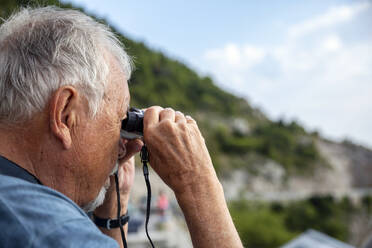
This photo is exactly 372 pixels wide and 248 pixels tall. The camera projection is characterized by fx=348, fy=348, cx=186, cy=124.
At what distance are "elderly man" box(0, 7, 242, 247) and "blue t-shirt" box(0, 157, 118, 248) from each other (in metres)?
0.03

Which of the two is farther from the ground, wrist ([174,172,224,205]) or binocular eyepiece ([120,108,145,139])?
binocular eyepiece ([120,108,145,139])

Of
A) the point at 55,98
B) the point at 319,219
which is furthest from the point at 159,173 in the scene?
the point at 319,219

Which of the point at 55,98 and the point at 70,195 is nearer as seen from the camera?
the point at 55,98

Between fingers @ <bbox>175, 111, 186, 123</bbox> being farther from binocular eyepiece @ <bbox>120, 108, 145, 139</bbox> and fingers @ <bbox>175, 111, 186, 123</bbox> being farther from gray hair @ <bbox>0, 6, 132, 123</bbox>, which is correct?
gray hair @ <bbox>0, 6, 132, 123</bbox>

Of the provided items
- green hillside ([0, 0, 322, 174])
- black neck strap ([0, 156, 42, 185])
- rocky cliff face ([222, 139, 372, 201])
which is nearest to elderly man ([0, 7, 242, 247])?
black neck strap ([0, 156, 42, 185])

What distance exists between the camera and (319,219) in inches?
1318

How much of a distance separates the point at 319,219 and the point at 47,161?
118 ft

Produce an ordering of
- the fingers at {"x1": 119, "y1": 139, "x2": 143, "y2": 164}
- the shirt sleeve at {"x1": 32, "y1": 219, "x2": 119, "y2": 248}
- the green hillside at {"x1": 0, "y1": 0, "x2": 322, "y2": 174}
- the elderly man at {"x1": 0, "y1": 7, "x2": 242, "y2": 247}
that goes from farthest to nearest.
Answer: the green hillside at {"x1": 0, "y1": 0, "x2": 322, "y2": 174}, the fingers at {"x1": 119, "y1": 139, "x2": 143, "y2": 164}, the elderly man at {"x1": 0, "y1": 7, "x2": 242, "y2": 247}, the shirt sleeve at {"x1": 32, "y1": 219, "x2": 119, "y2": 248}

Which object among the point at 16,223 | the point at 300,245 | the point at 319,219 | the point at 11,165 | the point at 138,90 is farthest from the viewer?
the point at 319,219

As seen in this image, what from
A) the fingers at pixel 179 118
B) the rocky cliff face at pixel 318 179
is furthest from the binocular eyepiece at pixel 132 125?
the rocky cliff face at pixel 318 179

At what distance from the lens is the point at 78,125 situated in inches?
48.0

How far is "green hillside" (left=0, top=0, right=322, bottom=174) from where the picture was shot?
42000 millimetres

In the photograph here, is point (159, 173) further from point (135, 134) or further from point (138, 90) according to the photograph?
point (138, 90)

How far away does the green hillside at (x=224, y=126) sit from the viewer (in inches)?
1654
